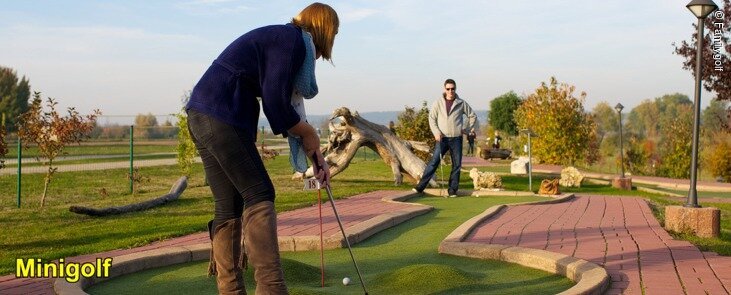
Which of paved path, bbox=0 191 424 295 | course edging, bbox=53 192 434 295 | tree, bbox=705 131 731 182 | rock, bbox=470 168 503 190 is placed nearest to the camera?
course edging, bbox=53 192 434 295

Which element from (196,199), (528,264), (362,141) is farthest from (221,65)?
(362,141)

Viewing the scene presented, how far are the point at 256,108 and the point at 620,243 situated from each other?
3.97 meters

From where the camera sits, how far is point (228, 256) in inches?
156

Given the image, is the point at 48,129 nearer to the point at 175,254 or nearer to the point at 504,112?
the point at 175,254

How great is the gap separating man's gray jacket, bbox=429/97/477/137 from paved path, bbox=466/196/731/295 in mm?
1830

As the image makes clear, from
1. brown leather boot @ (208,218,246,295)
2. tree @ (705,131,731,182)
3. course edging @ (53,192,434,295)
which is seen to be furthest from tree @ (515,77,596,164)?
brown leather boot @ (208,218,246,295)

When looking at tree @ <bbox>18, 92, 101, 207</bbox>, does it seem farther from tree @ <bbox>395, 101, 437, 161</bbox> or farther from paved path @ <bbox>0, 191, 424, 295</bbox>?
tree @ <bbox>395, 101, 437, 161</bbox>

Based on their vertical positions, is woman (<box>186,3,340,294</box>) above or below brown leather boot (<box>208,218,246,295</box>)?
above

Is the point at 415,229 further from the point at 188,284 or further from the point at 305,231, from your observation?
the point at 188,284

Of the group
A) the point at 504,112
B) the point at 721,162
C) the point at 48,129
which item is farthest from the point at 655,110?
the point at 48,129

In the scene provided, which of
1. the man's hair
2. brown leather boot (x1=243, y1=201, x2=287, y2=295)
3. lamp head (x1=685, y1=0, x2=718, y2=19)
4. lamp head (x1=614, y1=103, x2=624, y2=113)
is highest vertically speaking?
lamp head (x1=685, y1=0, x2=718, y2=19)

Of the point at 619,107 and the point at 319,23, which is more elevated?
the point at 619,107

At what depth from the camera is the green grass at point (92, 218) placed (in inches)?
275

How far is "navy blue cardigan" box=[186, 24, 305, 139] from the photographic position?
11.6 feet
